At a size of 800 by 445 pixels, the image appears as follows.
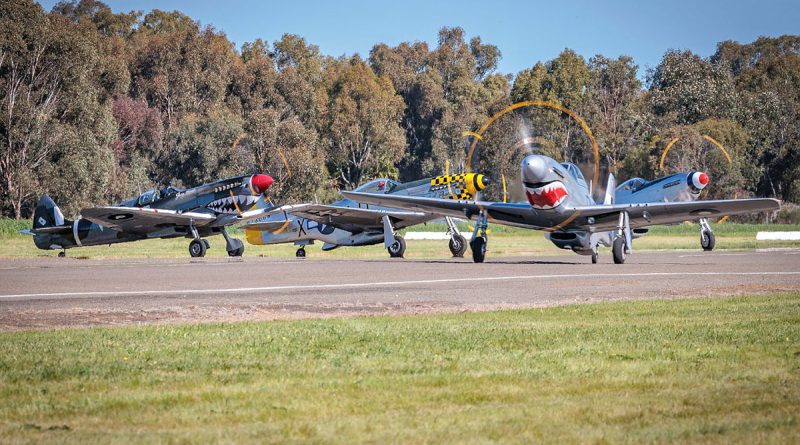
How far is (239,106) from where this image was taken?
10438 centimetres

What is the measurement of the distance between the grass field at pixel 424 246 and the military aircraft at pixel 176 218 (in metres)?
1.08

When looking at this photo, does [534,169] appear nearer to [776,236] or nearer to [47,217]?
[47,217]

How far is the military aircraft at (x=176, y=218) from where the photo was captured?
37.5m

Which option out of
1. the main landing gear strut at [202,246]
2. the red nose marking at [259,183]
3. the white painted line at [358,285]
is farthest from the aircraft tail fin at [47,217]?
the white painted line at [358,285]

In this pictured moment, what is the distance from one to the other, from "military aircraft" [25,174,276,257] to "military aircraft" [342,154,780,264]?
7.00m

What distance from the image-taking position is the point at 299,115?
334ft

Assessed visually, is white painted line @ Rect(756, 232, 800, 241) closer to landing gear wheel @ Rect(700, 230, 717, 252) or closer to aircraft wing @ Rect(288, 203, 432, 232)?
landing gear wheel @ Rect(700, 230, 717, 252)

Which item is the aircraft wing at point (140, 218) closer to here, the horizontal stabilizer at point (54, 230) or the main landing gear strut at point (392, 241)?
the horizontal stabilizer at point (54, 230)

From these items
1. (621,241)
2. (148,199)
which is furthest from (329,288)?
(148,199)

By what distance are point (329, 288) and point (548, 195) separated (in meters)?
10.7

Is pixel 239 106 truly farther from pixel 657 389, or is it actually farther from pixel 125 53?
pixel 657 389

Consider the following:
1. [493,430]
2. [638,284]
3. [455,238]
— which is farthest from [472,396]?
[455,238]

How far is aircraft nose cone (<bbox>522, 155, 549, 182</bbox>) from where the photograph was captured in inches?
1102

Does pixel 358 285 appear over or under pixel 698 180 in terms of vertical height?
under
